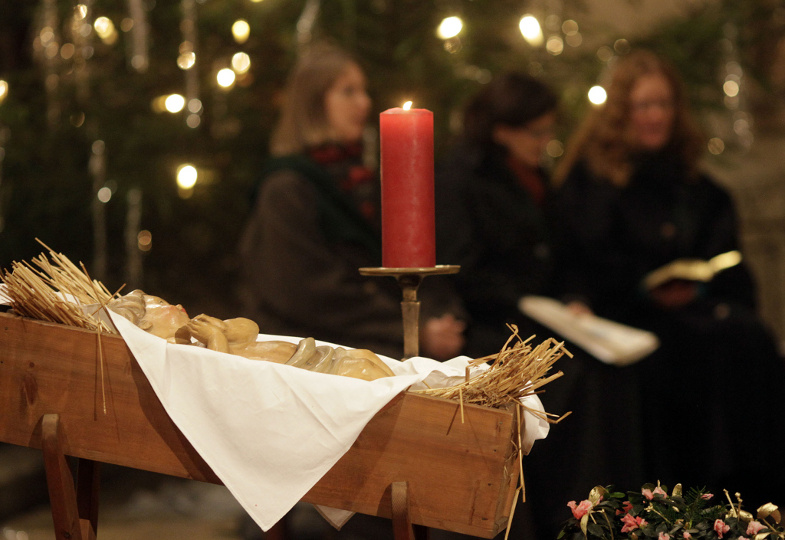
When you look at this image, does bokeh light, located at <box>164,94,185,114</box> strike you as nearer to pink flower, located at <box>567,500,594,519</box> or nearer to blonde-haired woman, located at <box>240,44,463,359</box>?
blonde-haired woman, located at <box>240,44,463,359</box>

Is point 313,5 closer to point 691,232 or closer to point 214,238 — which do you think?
Answer: point 214,238

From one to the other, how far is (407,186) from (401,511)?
17.6 inches

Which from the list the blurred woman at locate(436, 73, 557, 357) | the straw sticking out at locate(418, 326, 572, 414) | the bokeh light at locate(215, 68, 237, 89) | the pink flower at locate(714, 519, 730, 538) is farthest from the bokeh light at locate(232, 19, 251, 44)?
the pink flower at locate(714, 519, 730, 538)

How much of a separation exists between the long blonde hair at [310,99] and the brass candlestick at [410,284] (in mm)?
1608

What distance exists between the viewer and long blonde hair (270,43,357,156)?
2.80 meters

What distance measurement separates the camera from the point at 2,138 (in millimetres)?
3211

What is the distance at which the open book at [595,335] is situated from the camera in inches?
103

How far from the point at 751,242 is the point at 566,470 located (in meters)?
2.83

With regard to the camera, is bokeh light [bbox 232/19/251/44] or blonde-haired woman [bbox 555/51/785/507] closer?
blonde-haired woman [bbox 555/51/785/507]

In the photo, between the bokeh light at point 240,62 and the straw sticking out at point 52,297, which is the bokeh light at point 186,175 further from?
the straw sticking out at point 52,297

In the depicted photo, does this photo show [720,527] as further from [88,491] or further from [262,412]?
[88,491]

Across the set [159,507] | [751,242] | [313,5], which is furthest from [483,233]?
[751,242]

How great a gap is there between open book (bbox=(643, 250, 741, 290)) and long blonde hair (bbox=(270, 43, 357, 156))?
132cm

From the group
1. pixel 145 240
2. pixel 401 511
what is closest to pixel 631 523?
pixel 401 511
